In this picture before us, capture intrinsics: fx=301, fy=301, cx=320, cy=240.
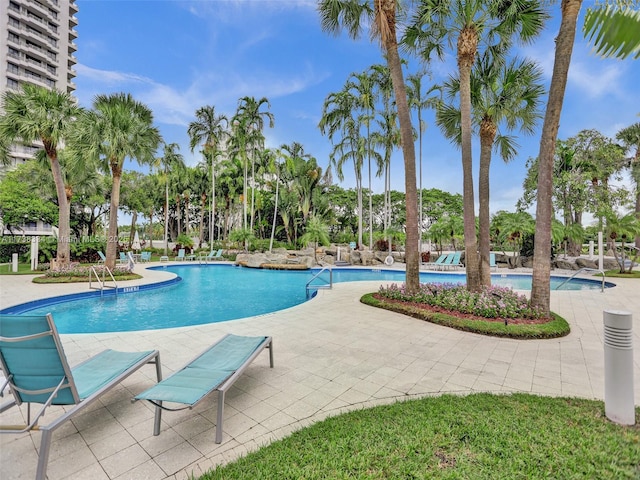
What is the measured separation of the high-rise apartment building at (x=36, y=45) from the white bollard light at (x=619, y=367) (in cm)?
5429

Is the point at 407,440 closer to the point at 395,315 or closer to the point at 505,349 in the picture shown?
the point at 505,349

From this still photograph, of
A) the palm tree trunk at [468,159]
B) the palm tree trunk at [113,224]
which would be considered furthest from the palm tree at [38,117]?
the palm tree trunk at [468,159]

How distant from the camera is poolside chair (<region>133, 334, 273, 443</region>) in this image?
2.39 metres

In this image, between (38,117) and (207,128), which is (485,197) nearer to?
(38,117)

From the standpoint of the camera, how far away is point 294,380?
3635 millimetres

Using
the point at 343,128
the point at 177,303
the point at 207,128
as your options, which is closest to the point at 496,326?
the point at 177,303

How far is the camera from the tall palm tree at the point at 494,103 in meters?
7.66

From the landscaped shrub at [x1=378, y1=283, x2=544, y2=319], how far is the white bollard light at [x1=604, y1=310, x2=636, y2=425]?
355 centimetres

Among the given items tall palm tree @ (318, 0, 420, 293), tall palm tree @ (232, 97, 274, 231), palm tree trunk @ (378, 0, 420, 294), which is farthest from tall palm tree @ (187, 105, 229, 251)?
palm tree trunk @ (378, 0, 420, 294)

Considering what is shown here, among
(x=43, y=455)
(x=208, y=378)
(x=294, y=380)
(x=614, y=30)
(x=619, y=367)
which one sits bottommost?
(x=294, y=380)

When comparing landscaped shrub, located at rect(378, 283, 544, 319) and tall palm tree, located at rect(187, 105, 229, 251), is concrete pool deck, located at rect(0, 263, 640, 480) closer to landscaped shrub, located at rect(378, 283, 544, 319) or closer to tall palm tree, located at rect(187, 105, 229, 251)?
landscaped shrub, located at rect(378, 283, 544, 319)

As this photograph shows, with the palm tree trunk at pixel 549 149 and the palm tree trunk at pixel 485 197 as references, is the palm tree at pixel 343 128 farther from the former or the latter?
the palm tree trunk at pixel 549 149

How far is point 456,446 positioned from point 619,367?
1.64 metres

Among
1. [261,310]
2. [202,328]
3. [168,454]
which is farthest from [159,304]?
[168,454]
